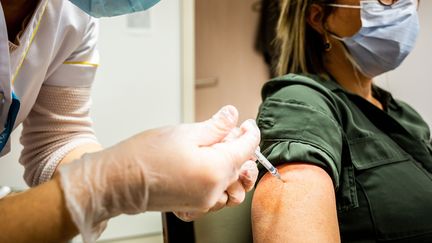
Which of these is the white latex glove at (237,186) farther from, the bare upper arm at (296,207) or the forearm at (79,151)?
the forearm at (79,151)

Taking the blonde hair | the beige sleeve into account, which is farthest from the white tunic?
the blonde hair

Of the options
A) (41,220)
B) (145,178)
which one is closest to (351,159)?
(145,178)

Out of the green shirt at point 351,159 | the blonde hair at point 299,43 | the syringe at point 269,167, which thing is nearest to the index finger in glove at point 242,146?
the syringe at point 269,167

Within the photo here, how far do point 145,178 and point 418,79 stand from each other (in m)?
1.70

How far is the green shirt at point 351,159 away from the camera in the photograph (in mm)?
864

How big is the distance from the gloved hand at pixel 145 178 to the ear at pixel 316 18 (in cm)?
79

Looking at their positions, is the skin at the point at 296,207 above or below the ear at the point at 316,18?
below

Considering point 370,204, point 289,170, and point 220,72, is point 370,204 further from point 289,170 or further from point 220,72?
point 220,72

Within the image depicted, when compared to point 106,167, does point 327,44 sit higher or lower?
higher

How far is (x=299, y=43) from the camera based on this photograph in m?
1.25

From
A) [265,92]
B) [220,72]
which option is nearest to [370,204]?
[265,92]

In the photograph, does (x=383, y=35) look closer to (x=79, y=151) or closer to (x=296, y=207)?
(x=296, y=207)

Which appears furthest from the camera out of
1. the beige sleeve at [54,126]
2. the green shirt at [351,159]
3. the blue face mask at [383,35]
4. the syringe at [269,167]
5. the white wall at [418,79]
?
the white wall at [418,79]

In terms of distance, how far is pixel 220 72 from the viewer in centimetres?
305
